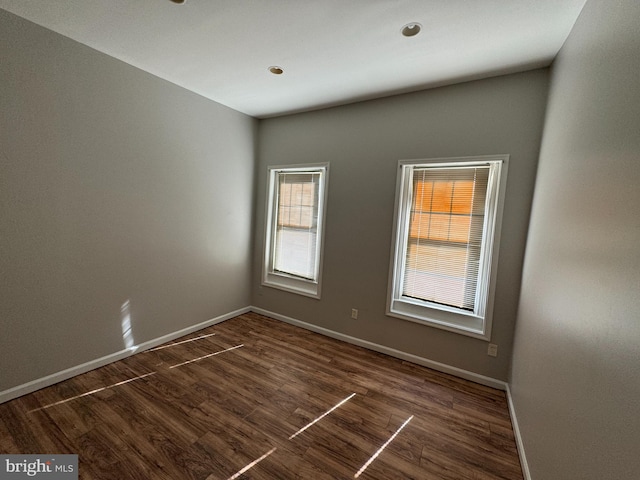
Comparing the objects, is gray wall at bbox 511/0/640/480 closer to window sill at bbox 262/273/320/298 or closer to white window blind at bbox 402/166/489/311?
white window blind at bbox 402/166/489/311

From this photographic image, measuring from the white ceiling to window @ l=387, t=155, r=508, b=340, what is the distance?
792 mm

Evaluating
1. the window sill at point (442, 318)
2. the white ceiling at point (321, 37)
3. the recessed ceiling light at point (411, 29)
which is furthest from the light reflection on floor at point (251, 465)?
the recessed ceiling light at point (411, 29)

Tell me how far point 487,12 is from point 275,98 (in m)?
2.08

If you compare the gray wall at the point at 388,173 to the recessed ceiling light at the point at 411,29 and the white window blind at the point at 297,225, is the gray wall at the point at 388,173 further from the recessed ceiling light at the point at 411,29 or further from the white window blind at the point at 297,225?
the recessed ceiling light at the point at 411,29

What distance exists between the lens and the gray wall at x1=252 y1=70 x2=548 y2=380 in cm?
220

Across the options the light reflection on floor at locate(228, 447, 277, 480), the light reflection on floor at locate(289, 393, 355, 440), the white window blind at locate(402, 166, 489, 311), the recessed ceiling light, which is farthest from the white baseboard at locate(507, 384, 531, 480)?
the recessed ceiling light

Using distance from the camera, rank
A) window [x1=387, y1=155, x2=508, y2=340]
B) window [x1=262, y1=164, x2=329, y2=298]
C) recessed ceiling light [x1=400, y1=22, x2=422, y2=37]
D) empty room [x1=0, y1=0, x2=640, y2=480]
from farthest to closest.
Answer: window [x1=262, y1=164, x2=329, y2=298], window [x1=387, y1=155, x2=508, y2=340], recessed ceiling light [x1=400, y1=22, x2=422, y2=37], empty room [x1=0, y1=0, x2=640, y2=480]

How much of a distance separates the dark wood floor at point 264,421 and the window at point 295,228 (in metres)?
1.12

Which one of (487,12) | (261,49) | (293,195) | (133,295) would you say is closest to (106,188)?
(133,295)

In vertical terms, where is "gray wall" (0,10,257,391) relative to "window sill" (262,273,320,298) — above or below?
above

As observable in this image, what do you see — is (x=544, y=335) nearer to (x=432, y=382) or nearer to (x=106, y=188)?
(x=432, y=382)

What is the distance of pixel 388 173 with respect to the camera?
2746mm

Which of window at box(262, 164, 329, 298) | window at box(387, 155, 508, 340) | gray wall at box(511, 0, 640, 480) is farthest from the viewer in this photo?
window at box(262, 164, 329, 298)

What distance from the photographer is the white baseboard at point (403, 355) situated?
2369mm
